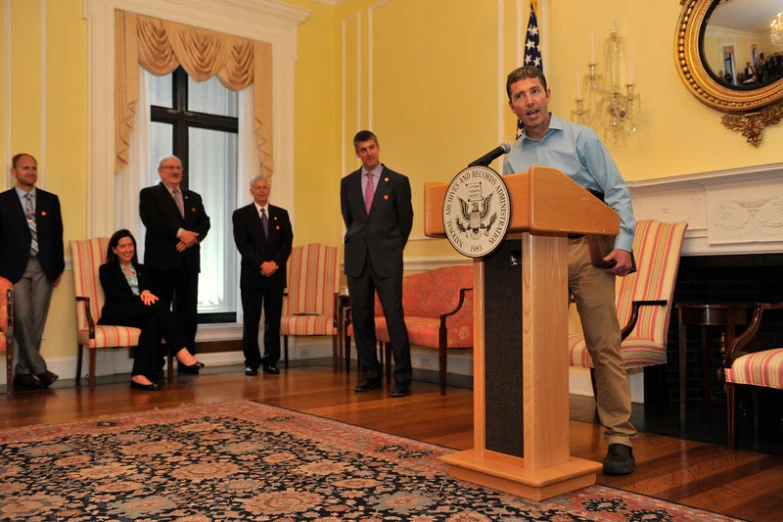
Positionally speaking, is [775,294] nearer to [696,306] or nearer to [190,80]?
[696,306]

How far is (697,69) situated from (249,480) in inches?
131

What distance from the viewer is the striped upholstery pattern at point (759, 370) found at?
2.81 metres

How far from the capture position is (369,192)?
474 centimetres

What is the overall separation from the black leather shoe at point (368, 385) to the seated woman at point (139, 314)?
1.16 m

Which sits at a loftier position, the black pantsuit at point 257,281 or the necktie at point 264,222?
the necktie at point 264,222

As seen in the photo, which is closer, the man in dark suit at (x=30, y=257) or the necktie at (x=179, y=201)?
the man in dark suit at (x=30, y=257)

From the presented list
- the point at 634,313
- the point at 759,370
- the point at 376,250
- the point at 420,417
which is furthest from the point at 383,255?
the point at 759,370

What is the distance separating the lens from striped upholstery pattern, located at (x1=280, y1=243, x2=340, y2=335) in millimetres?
6465

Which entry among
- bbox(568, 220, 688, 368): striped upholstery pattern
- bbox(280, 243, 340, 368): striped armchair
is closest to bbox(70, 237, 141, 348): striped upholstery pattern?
bbox(280, 243, 340, 368): striped armchair

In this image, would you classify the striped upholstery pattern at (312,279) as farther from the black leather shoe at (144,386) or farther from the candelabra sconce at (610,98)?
the candelabra sconce at (610,98)

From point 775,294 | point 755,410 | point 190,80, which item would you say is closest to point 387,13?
point 190,80

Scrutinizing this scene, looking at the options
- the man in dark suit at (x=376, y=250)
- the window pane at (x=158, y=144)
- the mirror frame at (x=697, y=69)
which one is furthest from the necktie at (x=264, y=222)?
the mirror frame at (x=697, y=69)

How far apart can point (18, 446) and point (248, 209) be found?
301 cm

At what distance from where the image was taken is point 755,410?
348 centimetres
